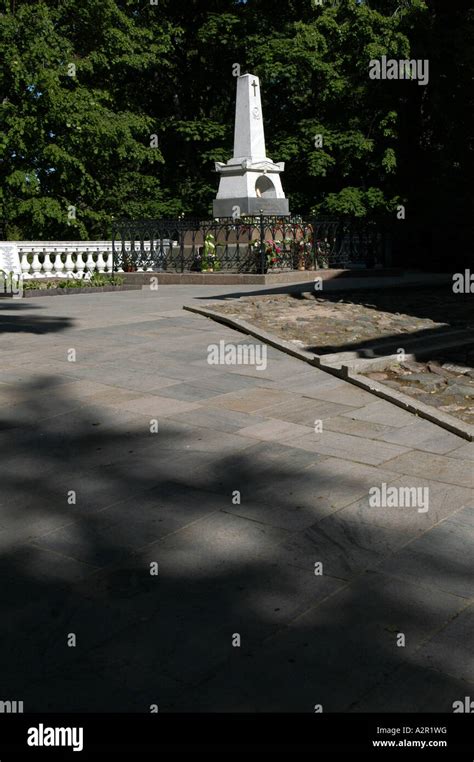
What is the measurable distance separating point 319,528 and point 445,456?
1885mm

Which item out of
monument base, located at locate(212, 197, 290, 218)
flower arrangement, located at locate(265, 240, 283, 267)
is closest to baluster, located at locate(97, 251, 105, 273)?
monument base, located at locate(212, 197, 290, 218)

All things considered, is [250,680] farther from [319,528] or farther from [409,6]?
[409,6]

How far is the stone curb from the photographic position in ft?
23.6

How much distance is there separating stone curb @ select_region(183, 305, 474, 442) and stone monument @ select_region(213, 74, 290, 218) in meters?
12.9

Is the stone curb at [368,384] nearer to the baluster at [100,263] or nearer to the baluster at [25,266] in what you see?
the baluster at [25,266]

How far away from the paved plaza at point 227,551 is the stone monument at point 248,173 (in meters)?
17.3

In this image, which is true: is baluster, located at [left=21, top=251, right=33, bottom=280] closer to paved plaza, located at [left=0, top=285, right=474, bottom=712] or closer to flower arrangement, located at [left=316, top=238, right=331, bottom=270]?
flower arrangement, located at [left=316, top=238, right=331, bottom=270]

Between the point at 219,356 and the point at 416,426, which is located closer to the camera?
the point at 416,426

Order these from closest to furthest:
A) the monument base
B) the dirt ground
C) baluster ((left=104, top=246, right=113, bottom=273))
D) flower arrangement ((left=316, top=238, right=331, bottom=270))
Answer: the dirt ground → baluster ((left=104, top=246, right=113, bottom=273)) → flower arrangement ((left=316, top=238, right=331, bottom=270)) → the monument base

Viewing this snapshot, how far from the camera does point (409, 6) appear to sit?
1335 inches

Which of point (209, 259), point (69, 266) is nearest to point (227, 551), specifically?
point (209, 259)

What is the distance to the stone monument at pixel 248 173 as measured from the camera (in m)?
25.0

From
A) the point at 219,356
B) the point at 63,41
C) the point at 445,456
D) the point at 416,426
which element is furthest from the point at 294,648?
the point at 63,41

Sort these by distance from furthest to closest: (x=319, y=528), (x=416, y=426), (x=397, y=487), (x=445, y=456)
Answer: (x=416, y=426)
(x=445, y=456)
(x=397, y=487)
(x=319, y=528)
